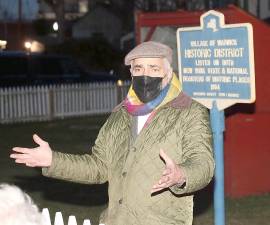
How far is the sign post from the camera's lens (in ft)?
23.7

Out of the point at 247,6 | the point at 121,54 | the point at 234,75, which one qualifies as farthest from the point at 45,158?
the point at 121,54

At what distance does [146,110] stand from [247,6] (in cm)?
2975

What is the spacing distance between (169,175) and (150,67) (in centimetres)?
70

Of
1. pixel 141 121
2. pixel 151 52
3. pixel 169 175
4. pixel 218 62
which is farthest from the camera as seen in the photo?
pixel 218 62

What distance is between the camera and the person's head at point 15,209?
334cm

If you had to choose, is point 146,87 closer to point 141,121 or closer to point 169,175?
point 141,121

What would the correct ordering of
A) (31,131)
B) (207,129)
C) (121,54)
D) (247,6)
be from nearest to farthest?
(207,129) < (31,131) < (247,6) < (121,54)

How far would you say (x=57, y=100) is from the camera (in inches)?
896

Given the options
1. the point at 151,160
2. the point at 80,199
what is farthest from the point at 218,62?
the point at 80,199

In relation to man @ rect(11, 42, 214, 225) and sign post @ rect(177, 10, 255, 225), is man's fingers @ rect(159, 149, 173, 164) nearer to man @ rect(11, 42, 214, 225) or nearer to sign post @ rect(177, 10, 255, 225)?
man @ rect(11, 42, 214, 225)

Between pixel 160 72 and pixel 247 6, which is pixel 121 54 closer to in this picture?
pixel 247 6

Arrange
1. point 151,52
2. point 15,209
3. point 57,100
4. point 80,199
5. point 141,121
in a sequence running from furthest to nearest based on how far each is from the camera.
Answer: point 57,100 → point 80,199 → point 141,121 → point 151,52 → point 15,209

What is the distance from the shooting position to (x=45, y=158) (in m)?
4.34

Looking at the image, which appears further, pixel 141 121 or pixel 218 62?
pixel 218 62
